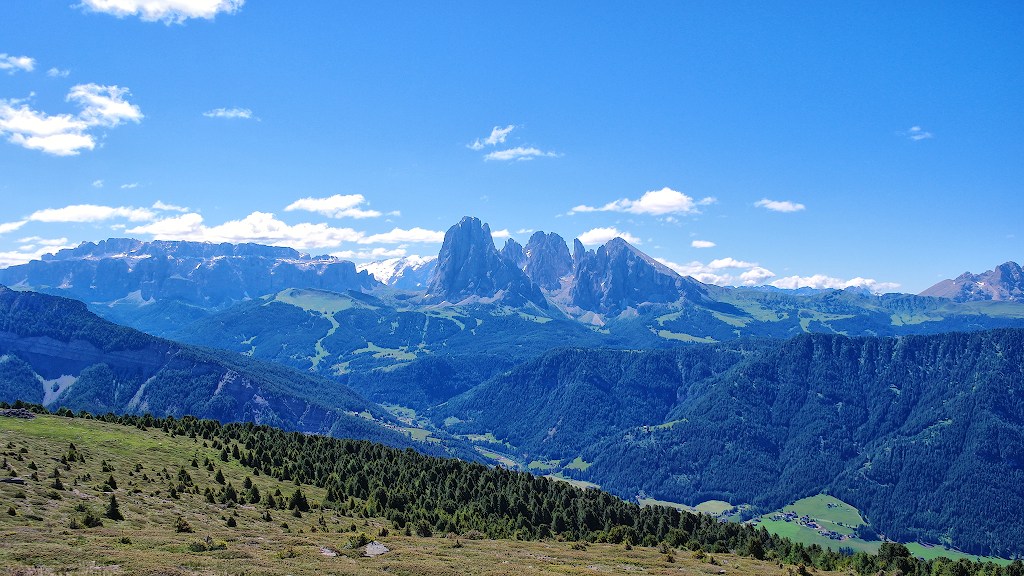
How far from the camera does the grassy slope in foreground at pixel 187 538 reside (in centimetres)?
5006

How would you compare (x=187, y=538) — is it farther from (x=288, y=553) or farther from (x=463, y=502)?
(x=463, y=502)

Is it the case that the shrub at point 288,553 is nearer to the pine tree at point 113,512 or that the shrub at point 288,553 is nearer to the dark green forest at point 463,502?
the pine tree at point 113,512

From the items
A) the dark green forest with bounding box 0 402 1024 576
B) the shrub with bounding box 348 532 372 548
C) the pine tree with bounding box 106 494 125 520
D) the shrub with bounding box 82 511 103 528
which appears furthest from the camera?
the dark green forest with bounding box 0 402 1024 576

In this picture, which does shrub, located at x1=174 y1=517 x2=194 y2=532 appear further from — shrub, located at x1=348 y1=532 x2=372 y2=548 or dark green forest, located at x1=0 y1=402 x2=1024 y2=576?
dark green forest, located at x1=0 y1=402 x2=1024 y2=576

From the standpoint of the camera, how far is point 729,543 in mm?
139500

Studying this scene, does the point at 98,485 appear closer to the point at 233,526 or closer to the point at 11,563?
the point at 233,526

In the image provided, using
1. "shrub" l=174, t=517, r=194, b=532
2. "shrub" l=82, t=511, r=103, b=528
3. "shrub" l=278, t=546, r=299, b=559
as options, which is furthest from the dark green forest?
"shrub" l=278, t=546, r=299, b=559

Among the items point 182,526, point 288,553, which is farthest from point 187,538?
point 288,553

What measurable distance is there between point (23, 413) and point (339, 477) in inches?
2519

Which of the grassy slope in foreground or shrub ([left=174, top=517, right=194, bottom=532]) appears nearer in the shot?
the grassy slope in foreground

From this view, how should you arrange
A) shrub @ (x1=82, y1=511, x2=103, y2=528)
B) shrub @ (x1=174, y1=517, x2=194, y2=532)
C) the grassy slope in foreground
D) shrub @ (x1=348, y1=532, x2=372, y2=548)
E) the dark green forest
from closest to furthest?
the grassy slope in foreground → shrub @ (x1=82, y1=511, x2=103, y2=528) → shrub @ (x1=174, y1=517, x2=194, y2=532) → shrub @ (x1=348, y1=532, x2=372, y2=548) → the dark green forest

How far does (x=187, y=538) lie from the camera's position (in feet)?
200

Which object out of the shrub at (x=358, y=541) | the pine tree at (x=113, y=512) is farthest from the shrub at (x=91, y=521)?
the shrub at (x=358, y=541)

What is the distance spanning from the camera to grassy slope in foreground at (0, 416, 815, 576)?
164 ft
